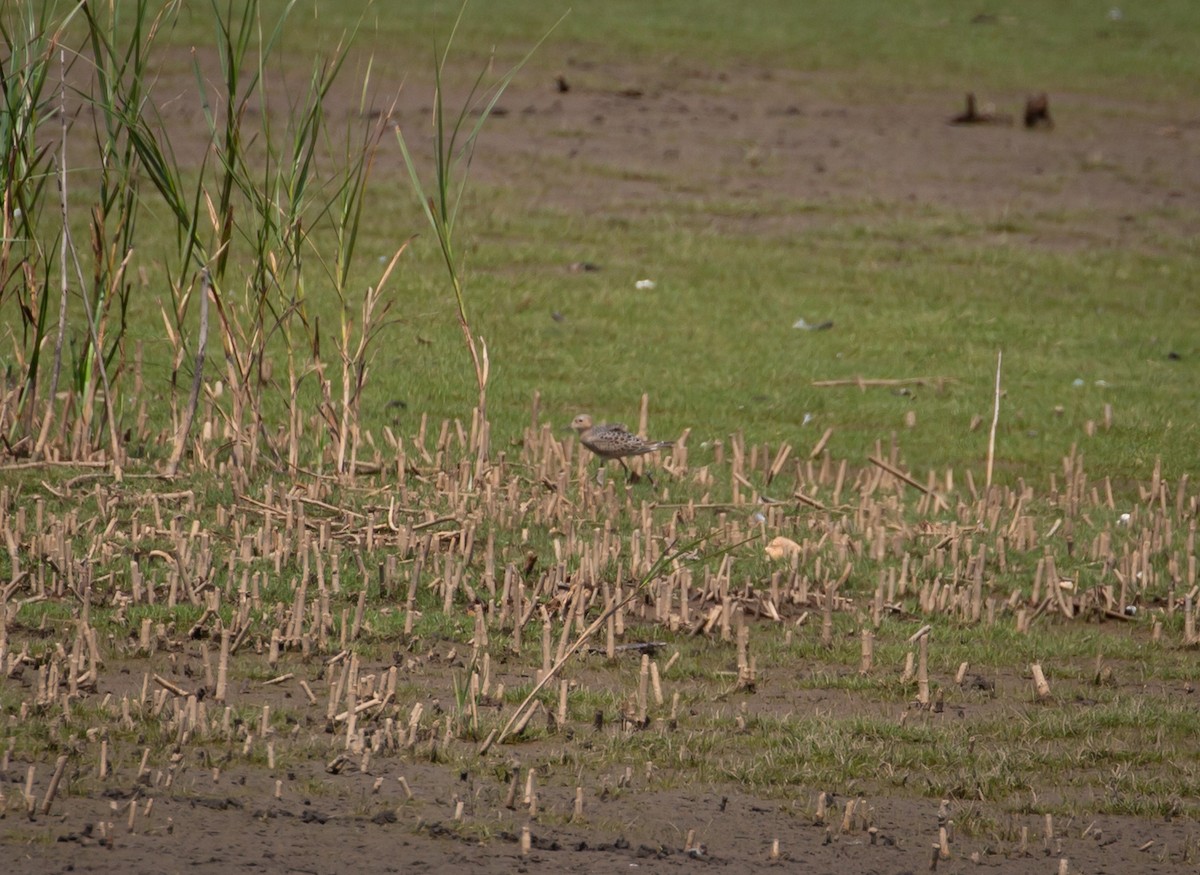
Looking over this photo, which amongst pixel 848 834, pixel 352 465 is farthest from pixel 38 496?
pixel 848 834

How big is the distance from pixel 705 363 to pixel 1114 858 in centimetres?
820

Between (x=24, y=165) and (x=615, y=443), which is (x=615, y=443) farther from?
(x=24, y=165)

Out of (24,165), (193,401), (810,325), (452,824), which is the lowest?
(452,824)

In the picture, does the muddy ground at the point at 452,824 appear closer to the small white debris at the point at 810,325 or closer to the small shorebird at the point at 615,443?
the small shorebird at the point at 615,443

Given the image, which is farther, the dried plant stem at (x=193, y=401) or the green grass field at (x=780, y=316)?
the green grass field at (x=780, y=316)

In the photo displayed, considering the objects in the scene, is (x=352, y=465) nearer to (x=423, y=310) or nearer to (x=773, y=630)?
(x=773, y=630)

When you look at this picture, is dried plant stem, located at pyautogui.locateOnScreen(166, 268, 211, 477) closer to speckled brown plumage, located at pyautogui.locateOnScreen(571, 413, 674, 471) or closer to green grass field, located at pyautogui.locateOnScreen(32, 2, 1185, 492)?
green grass field, located at pyautogui.locateOnScreen(32, 2, 1185, 492)

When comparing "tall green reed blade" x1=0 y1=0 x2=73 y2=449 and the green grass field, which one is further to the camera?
the green grass field

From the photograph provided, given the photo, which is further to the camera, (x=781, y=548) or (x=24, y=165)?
(x=24, y=165)

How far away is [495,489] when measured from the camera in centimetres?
866

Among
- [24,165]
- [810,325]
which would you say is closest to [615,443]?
[24,165]

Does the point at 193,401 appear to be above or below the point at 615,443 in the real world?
above

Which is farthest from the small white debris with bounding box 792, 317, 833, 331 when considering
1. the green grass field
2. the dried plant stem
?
the dried plant stem

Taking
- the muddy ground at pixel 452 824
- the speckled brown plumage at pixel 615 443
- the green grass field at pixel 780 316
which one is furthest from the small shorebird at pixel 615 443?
the muddy ground at pixel 452 824
